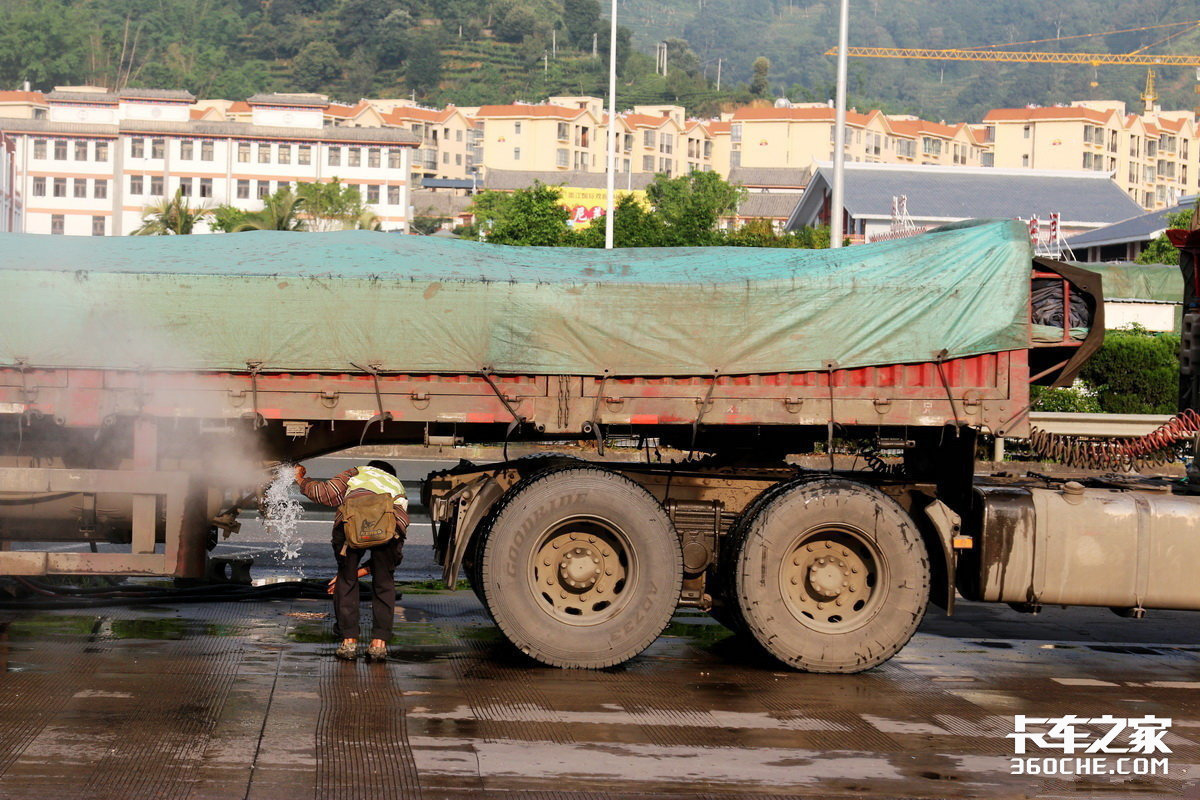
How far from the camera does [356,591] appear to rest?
963 centimetres

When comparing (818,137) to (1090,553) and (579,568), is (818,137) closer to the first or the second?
(1090,553)

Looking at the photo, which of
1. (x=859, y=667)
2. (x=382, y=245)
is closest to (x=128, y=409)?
(x=382, y=245)

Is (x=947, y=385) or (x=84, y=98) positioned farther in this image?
(x=84, y=98)

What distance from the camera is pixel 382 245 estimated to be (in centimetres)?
970

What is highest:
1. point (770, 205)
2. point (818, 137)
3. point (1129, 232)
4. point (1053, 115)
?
point (1053, 115)

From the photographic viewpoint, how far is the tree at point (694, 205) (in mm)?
65688

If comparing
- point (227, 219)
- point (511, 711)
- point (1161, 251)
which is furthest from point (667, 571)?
point (227, 219)

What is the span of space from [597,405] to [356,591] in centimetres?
202

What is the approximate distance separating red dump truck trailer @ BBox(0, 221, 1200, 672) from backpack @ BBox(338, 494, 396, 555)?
390 millimetres

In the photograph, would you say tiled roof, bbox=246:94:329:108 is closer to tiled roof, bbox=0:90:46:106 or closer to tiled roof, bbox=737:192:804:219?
tiled roof, bbox=737:192:804:219

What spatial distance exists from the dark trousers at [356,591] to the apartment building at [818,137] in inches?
6147

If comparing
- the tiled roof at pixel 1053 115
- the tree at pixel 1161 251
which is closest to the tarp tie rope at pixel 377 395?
the tree at pixel 1161 251

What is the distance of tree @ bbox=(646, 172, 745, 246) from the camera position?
65688 millimetres

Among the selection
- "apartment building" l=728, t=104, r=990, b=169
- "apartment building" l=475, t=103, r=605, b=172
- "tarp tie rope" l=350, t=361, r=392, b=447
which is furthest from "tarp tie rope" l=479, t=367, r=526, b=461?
"apartment building" l=728, t=104, r=990, b=169
